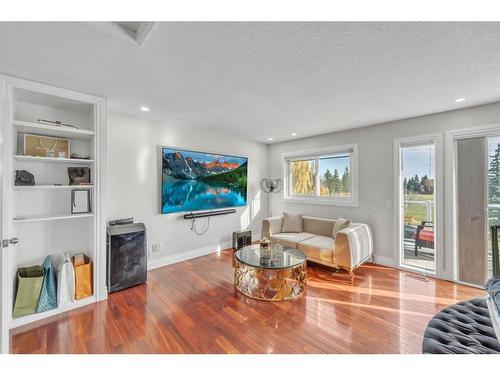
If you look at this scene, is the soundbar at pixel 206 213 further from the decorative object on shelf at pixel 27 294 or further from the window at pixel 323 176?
the decorative object on shelf at pixel 27 294

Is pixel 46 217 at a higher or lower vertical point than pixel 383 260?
higher

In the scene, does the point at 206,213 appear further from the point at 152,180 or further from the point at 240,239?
the point at 152,180

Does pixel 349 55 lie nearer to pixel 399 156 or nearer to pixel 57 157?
pixel 399 156

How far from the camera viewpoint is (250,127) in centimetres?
368

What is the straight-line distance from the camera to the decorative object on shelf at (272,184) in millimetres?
4888

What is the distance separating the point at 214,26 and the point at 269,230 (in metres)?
3.16

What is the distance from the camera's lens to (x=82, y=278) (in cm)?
231

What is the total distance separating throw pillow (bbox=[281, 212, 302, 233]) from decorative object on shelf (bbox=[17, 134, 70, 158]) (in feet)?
10.9

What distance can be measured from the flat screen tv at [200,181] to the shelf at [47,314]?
1396 millimetres

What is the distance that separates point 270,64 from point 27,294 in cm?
301

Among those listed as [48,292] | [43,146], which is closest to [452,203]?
[48,292]

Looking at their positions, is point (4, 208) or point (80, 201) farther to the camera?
point (80, 201)
